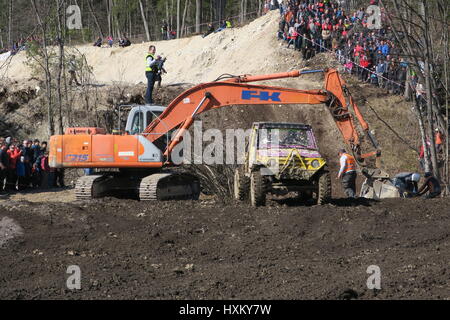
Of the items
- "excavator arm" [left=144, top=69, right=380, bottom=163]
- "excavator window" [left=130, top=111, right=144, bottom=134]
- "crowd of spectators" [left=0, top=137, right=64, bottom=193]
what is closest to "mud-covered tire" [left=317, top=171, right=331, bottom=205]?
"excavator arm" [left=144, top=69, right=380, bottom=163]

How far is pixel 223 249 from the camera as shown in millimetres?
10562

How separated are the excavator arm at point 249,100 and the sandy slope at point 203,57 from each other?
647 inches

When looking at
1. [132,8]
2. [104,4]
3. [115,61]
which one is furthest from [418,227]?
[104,4]

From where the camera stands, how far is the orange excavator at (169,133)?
14.5 metres

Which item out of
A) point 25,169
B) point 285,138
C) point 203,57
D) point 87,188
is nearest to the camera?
point 285,138

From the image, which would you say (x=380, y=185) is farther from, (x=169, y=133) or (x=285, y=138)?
(x=169, y=133)

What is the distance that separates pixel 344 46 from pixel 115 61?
20082mm

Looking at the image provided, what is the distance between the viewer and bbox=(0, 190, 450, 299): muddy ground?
26.3 feet

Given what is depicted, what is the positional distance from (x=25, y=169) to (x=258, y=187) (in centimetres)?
1053

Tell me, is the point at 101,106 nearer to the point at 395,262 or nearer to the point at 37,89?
the point at 37,89

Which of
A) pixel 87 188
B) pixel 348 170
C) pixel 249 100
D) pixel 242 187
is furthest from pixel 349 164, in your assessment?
pixel 87 188

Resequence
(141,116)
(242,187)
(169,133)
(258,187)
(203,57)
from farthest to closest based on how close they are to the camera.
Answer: (203,57), (141,116), (169,133), (242,187), (258,187)

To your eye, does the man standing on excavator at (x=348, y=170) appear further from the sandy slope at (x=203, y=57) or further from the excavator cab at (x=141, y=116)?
the sandy slope at (x=203, y=57)

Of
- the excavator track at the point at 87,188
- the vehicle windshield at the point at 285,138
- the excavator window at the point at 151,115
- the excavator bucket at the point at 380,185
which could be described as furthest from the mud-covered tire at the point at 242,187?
the excavator bucket at the point at 380,185
